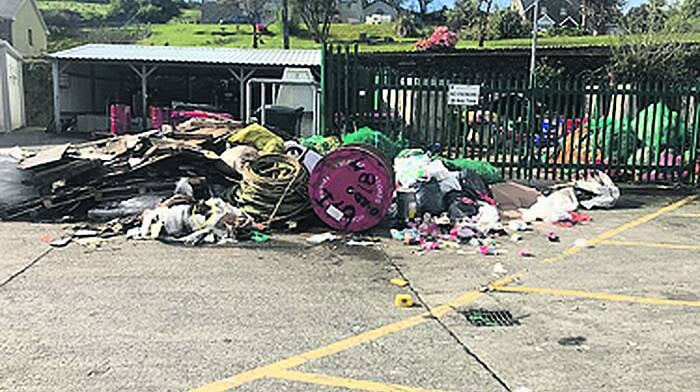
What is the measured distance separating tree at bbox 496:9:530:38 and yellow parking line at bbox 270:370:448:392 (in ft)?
168

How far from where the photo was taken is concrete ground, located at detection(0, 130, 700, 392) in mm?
4344

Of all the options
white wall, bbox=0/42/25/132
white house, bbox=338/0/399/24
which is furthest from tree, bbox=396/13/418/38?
white wall, bbox=0/42/25/132

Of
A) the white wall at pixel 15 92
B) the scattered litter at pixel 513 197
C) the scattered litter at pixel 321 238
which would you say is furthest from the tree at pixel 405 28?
the scattered litter at pixel 321 238

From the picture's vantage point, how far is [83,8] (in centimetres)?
10550

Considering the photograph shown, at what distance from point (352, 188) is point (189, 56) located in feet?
65.2

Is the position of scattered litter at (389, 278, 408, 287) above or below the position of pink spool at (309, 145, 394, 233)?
below

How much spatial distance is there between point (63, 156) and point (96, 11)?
107364mm

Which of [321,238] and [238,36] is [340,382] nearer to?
[321,238]

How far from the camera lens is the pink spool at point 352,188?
27.3ft

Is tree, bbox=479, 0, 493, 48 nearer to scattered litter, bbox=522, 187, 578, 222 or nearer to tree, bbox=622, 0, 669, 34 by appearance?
tree, bbox=622, 0, 669, 34

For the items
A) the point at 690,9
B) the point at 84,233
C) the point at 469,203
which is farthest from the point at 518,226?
the point at 690,9

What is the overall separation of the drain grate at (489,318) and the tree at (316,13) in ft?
204

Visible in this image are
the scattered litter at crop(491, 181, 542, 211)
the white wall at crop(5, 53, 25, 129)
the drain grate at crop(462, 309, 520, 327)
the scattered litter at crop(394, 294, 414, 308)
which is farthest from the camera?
the white wall at crop(5, 53, 25, 129)

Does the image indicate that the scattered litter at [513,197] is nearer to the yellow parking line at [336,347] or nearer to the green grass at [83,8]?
the yellow parking line at [336,347]
